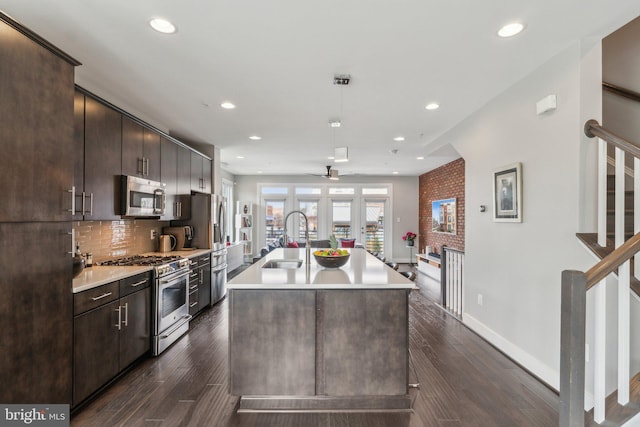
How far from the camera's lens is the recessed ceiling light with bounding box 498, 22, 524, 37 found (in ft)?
6.53

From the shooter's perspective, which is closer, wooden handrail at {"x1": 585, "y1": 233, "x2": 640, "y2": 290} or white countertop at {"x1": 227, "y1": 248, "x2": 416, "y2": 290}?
wooden handrail at {"x1": 585, "y1": 233, "x2": 640, "y2": 290}

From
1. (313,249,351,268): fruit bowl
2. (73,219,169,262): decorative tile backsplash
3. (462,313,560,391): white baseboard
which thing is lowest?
(462,313,560,391): white baseboard

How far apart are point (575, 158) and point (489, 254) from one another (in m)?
1.41

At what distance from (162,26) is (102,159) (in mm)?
1321

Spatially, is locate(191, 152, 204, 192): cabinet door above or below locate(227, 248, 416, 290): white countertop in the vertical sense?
above

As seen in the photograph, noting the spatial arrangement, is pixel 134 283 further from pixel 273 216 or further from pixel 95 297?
pixel 273 216

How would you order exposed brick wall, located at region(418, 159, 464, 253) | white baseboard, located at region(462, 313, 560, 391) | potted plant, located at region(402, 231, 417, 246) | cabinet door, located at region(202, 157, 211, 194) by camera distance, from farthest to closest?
1. potted plant, located at region(402, 231, 417, 246)
2. exposed brick wall, located at region(418, 159, 464, 253)
3. cabinet door, located at region(202, 157, 211, 194)
4. white baseboard, located at region(462, 313, 560, 391)

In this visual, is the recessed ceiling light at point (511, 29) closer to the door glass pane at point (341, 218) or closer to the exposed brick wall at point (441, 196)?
the exposed brick wall at point (441, 196)

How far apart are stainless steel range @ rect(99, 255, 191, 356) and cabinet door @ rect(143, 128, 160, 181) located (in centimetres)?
98

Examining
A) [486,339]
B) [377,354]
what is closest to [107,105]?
[377,354]

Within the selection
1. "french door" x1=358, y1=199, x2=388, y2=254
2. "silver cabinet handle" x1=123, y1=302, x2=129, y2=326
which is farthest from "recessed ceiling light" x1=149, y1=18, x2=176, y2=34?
"french door" x1=358, y1=199, x2=388, y2=254

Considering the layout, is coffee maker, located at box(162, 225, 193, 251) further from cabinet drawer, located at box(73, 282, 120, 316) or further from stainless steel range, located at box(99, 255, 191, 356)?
cabinet drawer, located at box(73, 282, 120, 316)

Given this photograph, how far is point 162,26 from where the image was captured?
2014 millimetres

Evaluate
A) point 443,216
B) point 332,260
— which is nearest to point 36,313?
point 332,260
